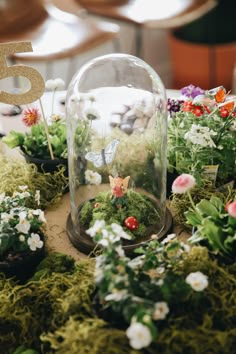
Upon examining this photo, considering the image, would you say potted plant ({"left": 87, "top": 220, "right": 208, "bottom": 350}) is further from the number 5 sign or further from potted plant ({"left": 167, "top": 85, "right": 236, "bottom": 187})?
the number 5 sign

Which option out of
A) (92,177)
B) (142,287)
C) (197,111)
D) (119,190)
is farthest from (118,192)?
(142,287)

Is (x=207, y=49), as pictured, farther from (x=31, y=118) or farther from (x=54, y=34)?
(x=31, y=118)

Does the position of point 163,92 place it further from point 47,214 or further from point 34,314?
point 34,314

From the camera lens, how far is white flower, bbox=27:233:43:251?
1.41 m

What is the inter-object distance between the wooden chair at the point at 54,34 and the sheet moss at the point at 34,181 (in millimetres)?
1143

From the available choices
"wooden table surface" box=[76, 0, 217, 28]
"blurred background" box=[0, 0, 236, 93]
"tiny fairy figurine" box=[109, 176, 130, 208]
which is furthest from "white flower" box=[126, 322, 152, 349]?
"wooden table surface" box=[76, 0, 217, 28]

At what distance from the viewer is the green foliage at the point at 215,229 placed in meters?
1.33

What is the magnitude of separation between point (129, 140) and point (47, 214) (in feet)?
1.04

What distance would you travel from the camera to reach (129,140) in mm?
1786

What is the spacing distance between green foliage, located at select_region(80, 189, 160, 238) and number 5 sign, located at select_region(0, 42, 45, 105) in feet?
1.03

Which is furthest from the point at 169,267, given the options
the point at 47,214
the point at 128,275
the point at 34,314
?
the point at 47,214

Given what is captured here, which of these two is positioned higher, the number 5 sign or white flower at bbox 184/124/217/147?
the number 5 sign

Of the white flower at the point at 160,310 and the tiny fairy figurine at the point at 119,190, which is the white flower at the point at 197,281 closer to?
the white flower at the point at 160,310

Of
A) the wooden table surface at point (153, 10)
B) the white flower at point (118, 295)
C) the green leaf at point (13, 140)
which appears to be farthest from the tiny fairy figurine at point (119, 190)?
the wooden table surface at point (153, 10)
